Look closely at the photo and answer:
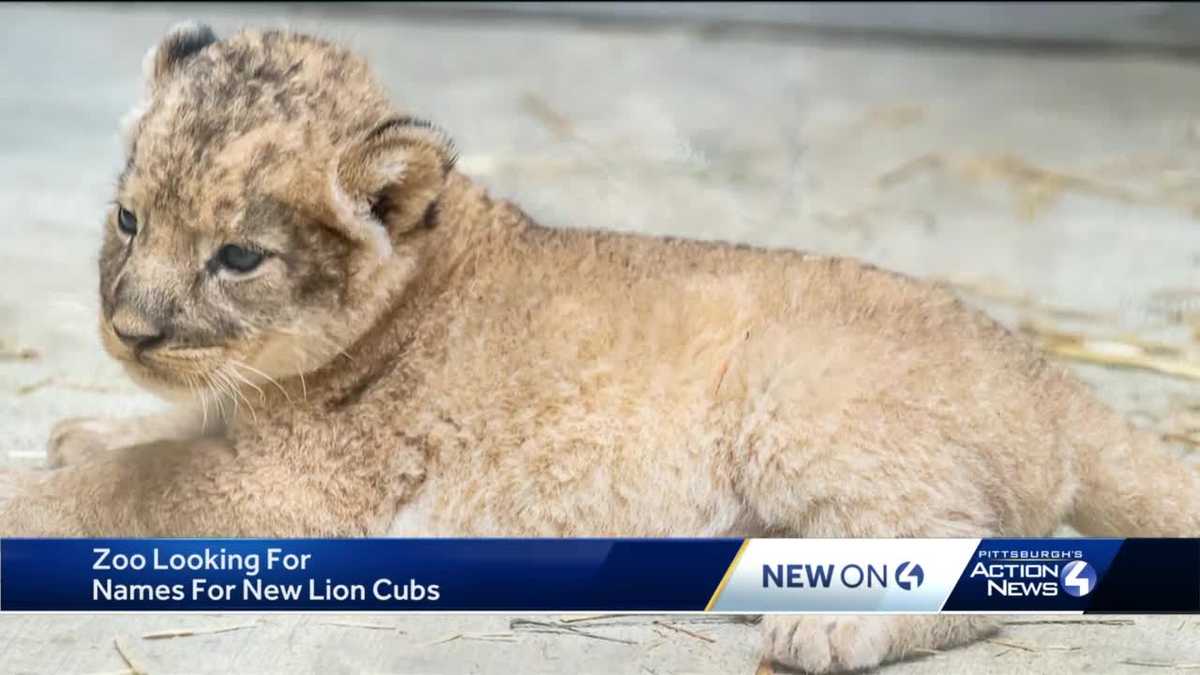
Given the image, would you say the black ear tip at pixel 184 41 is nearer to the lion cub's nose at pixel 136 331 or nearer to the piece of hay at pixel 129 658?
the lion cub's nose at pixel 136 331

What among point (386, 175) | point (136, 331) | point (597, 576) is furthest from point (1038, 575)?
point (136, 331)

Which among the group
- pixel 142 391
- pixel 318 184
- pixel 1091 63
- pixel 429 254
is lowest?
pixel 1091 63

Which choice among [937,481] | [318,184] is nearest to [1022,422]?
[937,481]

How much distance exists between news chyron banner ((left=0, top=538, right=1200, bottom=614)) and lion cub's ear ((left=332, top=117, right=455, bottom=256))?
43 centimetres

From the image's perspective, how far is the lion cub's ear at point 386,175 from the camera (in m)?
2.26

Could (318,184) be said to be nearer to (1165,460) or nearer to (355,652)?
(355,652)

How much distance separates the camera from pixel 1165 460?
2484 millimetres

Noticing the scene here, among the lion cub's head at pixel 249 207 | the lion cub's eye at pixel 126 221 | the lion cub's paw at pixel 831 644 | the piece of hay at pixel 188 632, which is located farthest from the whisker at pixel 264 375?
the lion cub's paw at pixel 831 644

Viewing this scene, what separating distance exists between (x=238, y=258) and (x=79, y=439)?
0.58 m

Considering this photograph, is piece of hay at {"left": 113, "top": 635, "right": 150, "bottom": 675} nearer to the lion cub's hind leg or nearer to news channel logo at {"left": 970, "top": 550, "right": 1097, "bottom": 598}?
the lion cub's hind leg

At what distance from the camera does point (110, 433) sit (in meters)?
2.68

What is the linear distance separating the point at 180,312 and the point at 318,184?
→ 0.25 m

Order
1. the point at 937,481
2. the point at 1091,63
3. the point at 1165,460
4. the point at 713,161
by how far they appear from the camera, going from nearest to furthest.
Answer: the point at 937,481, the point at 1165,460, the point at 713,161, the point at 1091,63

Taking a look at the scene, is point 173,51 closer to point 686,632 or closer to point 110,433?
point 110,433
